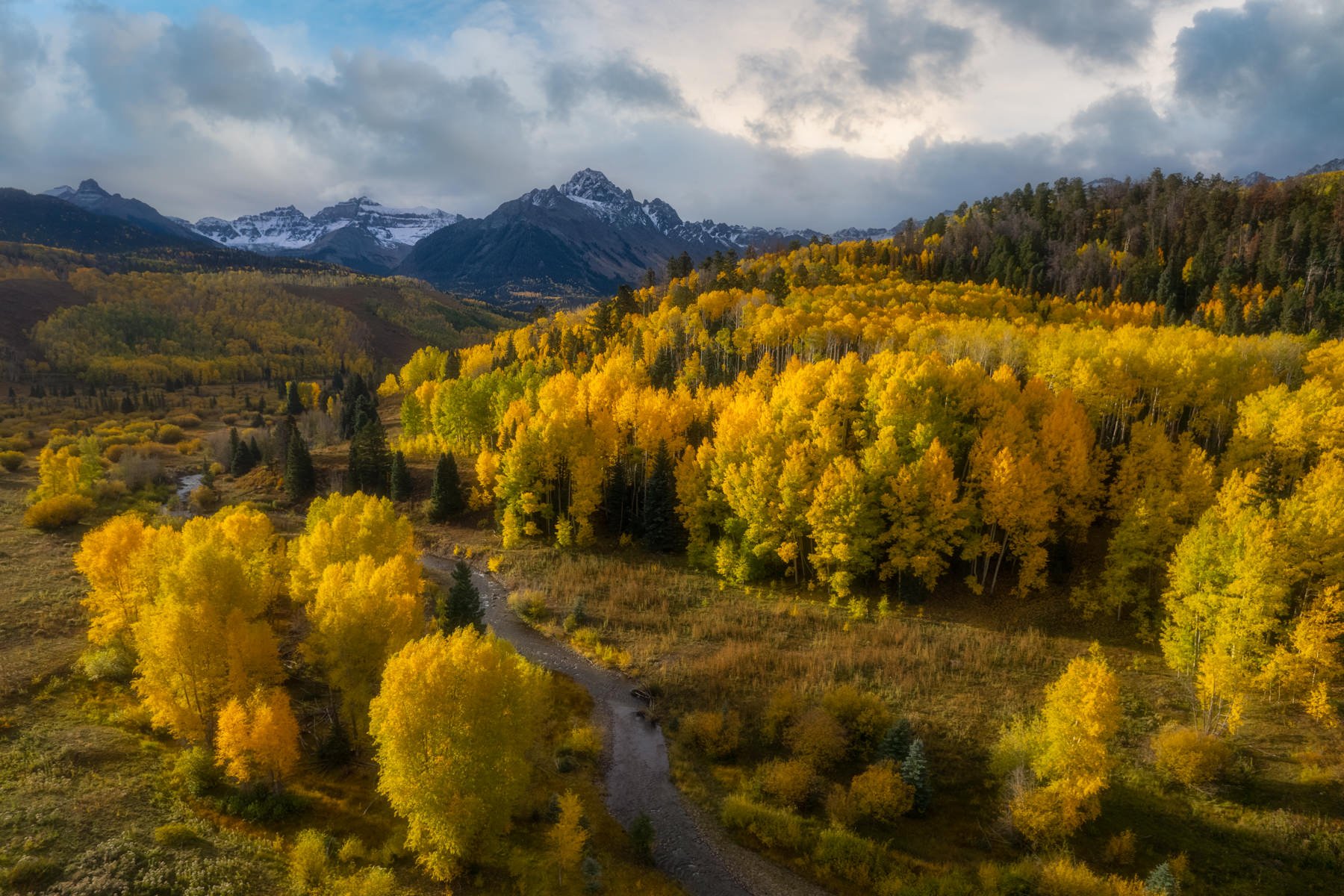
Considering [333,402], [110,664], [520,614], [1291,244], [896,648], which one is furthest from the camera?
[333,402]

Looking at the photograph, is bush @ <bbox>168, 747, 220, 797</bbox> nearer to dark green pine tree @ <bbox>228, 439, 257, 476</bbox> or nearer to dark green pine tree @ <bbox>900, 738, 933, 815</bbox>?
dark green pine tree @ <bbox>900, 738, 933, 815</bbox>

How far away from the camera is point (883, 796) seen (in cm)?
2625

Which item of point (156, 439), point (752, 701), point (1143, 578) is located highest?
point (1143, 578)

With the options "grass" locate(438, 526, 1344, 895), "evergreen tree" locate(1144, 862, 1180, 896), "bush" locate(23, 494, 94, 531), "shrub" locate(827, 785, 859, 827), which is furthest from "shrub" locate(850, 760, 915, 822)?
"bush" locate(23, 494, 94, 531)

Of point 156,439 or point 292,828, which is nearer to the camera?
point 292,828

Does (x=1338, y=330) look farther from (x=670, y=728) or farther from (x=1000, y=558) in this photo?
(x=670, y=728)

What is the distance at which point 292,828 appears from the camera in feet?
88.4

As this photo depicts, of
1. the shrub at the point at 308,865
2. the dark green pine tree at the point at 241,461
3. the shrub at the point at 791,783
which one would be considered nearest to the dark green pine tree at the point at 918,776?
the shrub at the point at 791,783

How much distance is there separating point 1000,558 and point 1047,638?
20.0ft

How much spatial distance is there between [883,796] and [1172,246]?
5318 inches

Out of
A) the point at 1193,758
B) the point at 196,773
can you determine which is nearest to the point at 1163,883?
the point at 1193,758

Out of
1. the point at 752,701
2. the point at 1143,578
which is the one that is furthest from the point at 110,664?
the point at 1143,578

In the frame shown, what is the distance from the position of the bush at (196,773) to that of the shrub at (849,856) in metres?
27.9

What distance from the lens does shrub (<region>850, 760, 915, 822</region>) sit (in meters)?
26.3
